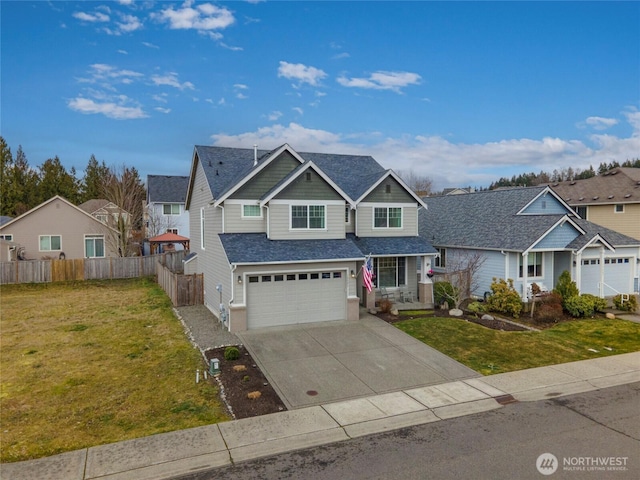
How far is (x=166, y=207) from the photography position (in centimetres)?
4541

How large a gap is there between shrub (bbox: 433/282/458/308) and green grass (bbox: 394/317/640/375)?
8.18ft

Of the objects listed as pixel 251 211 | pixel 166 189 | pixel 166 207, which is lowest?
pixel 251 211

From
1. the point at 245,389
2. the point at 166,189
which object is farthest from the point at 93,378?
the point at 166,189

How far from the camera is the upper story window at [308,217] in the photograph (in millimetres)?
18922

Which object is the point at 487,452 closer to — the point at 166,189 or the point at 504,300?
the point at 504,300

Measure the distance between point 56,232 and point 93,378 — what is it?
2465cm

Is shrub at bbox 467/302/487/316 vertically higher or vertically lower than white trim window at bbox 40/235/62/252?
lower

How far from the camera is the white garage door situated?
77.1ft

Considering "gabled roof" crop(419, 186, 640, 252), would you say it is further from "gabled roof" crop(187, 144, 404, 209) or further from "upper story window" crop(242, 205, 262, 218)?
"upper story window" crop(242, 205, 262, 218)

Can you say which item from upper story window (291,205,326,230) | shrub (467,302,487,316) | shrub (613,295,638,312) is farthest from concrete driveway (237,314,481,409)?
shrub (613,295,638,312)

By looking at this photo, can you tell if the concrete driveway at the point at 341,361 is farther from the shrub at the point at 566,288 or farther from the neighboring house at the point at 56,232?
the neighboring house at the point at 56,232

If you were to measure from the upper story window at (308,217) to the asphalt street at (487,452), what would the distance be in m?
11.0

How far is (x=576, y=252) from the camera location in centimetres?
2180

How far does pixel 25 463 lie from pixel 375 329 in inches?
475
